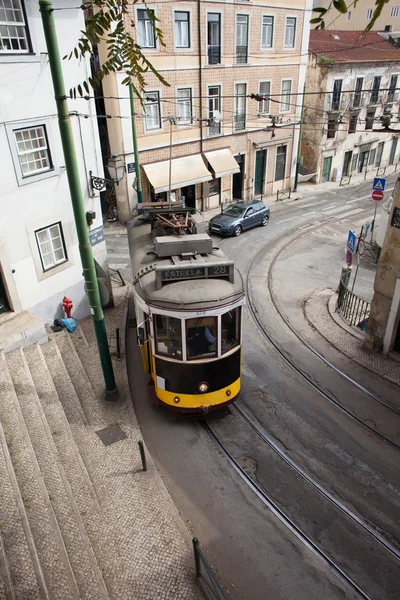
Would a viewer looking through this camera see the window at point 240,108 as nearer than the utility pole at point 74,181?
No

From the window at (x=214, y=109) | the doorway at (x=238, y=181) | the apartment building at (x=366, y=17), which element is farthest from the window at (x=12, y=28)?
the apartment building at (x=366, y=17)

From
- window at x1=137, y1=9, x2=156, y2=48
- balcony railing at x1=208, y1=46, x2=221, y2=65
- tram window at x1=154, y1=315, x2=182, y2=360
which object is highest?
window at x1=137, y1=9, x2=156, y2=48

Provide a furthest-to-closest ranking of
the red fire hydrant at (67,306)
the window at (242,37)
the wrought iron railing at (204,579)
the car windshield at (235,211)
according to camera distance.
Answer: the window at (242,37), the car windshield at (235,211), the red fire hydrant at (67,306), the wrought iron railing at (204,579)

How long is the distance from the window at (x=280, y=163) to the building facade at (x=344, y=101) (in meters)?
2.46

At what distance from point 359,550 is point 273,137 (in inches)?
994

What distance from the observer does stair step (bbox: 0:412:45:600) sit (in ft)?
17.7

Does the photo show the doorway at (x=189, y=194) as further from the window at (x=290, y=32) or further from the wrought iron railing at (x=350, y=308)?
the wrought iron railing at (x=350, y=308)

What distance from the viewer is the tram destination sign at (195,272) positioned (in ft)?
26.5

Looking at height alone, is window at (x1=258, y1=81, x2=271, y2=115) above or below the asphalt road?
above

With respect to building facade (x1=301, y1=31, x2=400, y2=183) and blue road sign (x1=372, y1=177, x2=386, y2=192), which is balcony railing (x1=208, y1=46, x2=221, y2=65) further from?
blue road sign (x1=372, y1=177, x2=386, y2=192)

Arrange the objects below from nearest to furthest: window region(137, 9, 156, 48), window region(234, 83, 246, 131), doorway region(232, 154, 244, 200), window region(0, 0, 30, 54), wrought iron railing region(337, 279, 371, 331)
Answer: window region(0, 0, 30, 54) → wrought iron railing region(337, 279, 371, 331) → window region(137, 9, 156, 48) → window region(234, 83, 246, 131) → doorway region(232, 154, 244, 200)

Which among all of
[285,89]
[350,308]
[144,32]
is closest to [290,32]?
[285,89]

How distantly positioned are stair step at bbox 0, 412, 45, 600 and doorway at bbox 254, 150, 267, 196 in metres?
24.5

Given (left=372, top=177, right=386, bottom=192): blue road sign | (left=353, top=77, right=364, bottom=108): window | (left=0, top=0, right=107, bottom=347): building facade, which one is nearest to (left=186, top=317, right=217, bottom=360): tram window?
(left=0, top=0, right=107, bottom=347): building facade
